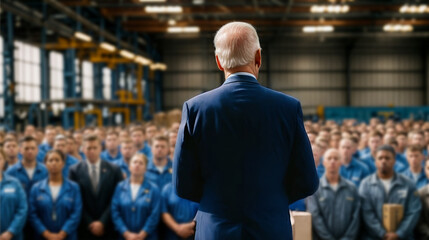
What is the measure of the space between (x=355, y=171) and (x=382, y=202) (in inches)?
67.8

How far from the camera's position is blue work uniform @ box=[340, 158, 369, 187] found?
25.6 ft

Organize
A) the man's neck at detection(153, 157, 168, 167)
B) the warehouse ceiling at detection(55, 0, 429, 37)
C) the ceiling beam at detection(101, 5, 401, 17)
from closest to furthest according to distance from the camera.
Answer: the man's neck at detection(153, 157, 168, 167)
the warehouse ceiling at detection(55, 0, 429, 37)
the ceiling beam at detection(101, 5, 401, 17)

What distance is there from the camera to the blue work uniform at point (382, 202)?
6.00m

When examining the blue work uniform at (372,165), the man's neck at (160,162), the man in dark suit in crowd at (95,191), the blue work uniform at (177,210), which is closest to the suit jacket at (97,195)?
the man in dark suit in crowd at (95,191)

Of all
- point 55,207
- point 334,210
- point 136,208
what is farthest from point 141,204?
point 334,210

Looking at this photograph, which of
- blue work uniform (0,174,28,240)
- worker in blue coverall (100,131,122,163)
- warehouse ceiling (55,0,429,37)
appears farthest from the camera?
warehouse ceiling (55,0,429,37)

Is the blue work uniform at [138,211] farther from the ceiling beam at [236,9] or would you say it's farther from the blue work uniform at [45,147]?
the ceiling beam at [236,9]

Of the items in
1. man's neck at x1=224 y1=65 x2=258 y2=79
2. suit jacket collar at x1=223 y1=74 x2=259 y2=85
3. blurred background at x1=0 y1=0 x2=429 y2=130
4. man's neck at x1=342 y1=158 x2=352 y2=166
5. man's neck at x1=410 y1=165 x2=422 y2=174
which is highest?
blurred background at x1=0 y1=0 x2=429 y2=130

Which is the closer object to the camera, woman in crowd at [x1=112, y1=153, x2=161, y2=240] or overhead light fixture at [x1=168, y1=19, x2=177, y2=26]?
woman in crowd at [x1=112, y1=153, x2=161, y2=240]

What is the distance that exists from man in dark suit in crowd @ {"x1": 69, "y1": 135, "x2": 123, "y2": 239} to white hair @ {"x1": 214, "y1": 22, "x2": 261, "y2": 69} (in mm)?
4893

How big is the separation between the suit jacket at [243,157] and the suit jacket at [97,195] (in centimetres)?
477

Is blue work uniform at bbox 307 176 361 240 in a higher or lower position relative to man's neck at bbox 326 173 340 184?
lower

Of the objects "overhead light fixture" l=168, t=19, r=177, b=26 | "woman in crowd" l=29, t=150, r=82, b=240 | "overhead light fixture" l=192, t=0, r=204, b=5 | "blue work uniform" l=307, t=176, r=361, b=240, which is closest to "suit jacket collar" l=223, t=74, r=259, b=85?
"blue work uniform" l=307, t=176, r=361, b=240

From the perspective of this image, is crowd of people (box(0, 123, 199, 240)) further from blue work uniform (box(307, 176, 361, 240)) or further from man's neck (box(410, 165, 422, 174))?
man's neck (box(410, 165, 422, 174))
